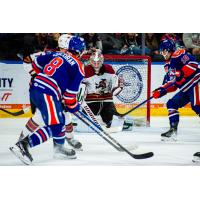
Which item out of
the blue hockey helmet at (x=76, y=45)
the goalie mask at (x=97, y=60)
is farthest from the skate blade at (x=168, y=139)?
the blue hockey helmet at (x=76, y=45)

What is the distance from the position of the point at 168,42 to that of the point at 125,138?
0.76m

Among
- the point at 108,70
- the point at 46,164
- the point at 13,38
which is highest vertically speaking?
the point at 13,38

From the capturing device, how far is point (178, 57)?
151 inches

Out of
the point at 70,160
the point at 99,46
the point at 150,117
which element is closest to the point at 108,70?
the point at 99,46

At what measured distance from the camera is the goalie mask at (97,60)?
12.2 feet

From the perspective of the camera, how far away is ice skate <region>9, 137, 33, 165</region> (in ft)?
12.0

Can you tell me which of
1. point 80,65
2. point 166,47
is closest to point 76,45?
point 80,65

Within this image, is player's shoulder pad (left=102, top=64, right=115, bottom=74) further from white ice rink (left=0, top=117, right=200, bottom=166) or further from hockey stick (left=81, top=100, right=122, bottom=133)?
white ice rink (left=0, top=117, right=200, bottom=166)

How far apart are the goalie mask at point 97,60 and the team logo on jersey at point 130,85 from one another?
0.47ft

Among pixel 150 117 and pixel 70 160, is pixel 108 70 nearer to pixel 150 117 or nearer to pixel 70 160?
pixel 150 117

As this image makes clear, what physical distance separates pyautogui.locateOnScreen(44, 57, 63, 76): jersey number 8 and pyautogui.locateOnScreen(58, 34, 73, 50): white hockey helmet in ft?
0.36

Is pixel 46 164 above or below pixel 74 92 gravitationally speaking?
below

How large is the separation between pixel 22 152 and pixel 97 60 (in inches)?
33.4

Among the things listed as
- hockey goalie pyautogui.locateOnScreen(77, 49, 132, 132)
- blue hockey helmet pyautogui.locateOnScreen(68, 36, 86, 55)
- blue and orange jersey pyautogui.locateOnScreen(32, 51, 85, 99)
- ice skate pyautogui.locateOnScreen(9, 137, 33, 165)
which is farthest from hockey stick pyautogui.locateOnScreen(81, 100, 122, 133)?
ice skate pyautogui.locateOnScreen(9, 137, 33, 165)
